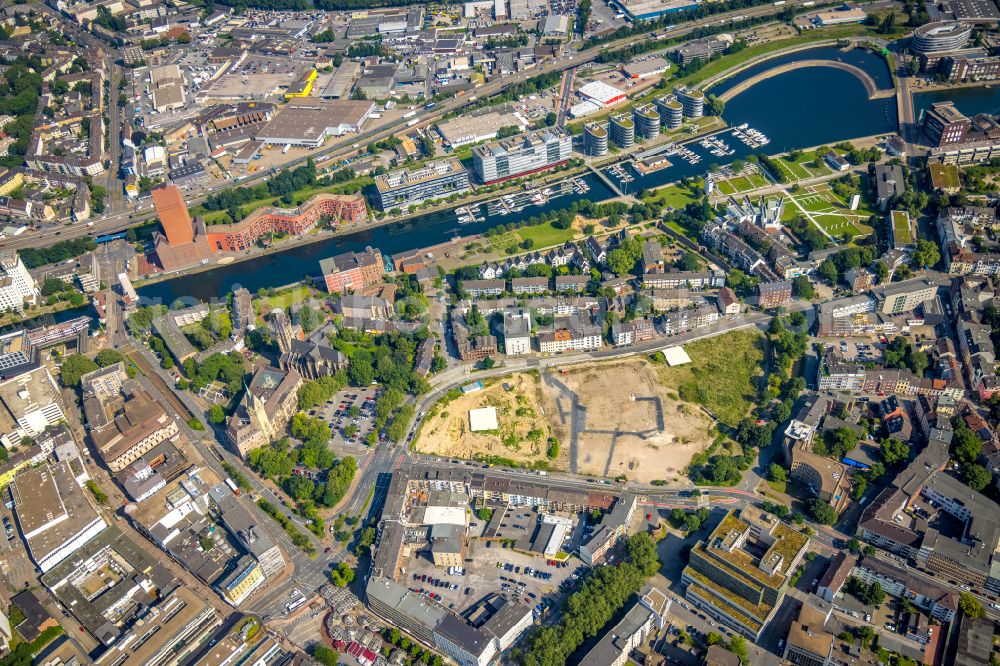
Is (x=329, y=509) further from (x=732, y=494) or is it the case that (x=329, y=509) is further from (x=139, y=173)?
(x=139, y=173)

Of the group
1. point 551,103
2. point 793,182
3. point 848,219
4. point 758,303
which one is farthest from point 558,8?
point 758,303

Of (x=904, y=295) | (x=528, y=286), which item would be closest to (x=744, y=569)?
(x=904, y=295)

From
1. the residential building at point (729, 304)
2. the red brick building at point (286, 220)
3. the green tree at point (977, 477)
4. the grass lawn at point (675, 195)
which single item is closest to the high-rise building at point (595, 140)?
the grass lawn at point (675, 195)

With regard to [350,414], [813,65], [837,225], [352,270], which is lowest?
[350,414]

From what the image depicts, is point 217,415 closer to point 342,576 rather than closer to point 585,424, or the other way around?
point 342,576

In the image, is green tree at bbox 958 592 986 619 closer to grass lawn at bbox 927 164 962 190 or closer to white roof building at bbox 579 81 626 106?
grass lawn at bbox 927 164 962 190

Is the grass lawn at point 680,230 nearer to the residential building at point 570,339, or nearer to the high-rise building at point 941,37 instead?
the residential building at point 570,339
